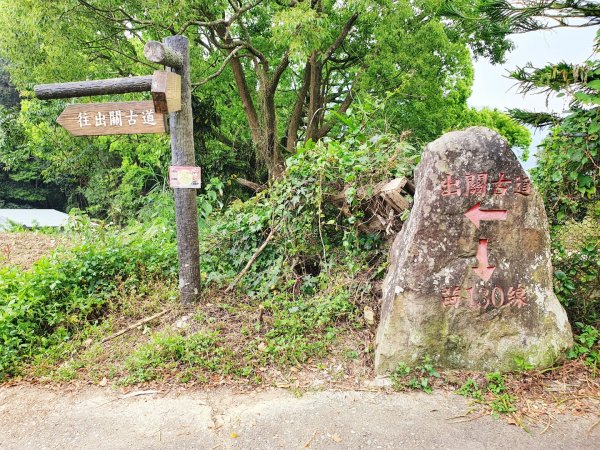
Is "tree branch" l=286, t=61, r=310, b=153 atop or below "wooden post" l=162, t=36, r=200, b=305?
atop

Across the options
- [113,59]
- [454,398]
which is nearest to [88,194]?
[113,59]

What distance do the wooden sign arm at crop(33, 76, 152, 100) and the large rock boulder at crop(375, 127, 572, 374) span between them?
2.61 metres

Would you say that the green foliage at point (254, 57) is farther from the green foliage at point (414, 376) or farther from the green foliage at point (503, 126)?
the green foliage at point (414, 376)

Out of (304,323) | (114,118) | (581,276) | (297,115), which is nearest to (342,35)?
(297,115)

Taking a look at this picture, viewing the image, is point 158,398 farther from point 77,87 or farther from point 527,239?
point 527,239

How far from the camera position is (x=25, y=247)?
6625 mm

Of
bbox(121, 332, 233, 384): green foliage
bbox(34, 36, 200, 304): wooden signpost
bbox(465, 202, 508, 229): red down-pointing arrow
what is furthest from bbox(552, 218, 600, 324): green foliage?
bbox(34, 36, 200, 304): wooden signpost

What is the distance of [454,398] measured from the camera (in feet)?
9.29

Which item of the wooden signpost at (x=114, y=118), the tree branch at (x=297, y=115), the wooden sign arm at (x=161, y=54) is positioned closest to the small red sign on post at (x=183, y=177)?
the wooden signpost at (x=114, y=118)

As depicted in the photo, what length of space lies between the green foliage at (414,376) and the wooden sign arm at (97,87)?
317 centimetres

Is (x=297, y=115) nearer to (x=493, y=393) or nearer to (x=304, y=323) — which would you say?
(x=304, y=323)

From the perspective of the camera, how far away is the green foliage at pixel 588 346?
9.97ft

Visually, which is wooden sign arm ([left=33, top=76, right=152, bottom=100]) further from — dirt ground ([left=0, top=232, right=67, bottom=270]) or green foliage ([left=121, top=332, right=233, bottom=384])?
dirt ground ([left=0, top=232, right=67, bottom=270])

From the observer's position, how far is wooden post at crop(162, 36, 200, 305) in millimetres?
3799
